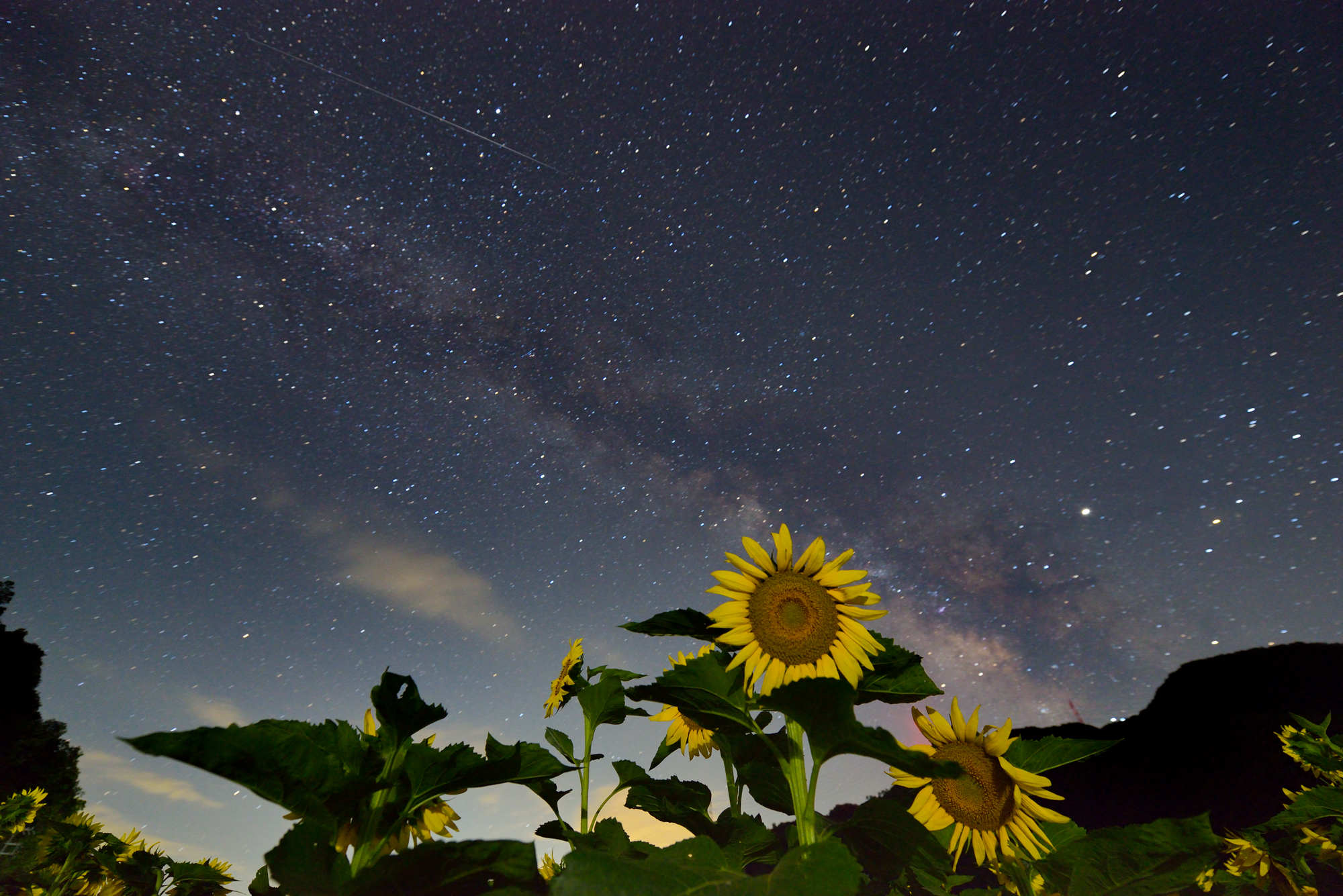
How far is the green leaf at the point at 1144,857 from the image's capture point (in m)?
1.23

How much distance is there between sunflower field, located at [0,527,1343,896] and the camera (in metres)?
0.98

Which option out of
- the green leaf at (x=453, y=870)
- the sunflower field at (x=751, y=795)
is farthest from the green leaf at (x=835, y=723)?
the green leaf at (x=453, y=870)

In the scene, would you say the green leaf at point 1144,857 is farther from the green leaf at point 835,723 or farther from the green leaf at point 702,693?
the green leaf at point 702,693

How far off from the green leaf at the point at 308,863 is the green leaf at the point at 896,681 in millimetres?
1273

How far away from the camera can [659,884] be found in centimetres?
91

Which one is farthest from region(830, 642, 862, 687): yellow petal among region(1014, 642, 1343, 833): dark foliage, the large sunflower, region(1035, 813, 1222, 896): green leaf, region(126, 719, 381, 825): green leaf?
region(1014, 642, 1343, 833): dark foliage

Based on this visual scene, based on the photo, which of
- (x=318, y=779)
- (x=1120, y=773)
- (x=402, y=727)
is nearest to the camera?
(x=318, y=779)

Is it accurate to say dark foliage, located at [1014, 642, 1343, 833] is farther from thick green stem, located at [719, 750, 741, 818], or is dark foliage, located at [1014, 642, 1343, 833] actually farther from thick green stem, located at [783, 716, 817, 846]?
thick green stem, located at [783, 716, 817, 846]

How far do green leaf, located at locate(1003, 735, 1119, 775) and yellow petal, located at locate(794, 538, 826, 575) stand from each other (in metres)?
0.73

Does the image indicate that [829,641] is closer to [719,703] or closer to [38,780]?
[719,703]

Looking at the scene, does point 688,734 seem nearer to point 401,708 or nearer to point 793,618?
point 793,618

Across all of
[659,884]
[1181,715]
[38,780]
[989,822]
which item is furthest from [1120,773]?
[38,780]

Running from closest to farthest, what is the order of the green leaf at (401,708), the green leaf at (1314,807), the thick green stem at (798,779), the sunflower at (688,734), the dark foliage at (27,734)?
the green leaf at (401,708), the thick green stem at (798,779), the green leaf at (1314,807), the sunflower at (688,734), the dark foliage at (27,734)

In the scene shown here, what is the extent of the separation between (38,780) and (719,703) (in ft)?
106
